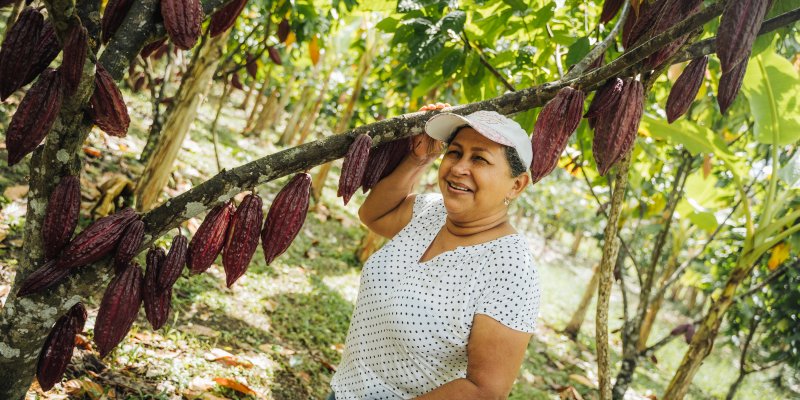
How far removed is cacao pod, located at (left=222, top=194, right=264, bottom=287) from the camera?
94cm

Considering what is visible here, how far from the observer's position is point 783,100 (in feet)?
6.52

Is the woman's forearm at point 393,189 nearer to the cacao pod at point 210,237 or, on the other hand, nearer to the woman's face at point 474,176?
the woman's face at point 474,176

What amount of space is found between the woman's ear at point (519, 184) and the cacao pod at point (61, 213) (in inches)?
34.2

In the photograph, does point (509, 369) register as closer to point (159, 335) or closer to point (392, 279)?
point (392, 279)

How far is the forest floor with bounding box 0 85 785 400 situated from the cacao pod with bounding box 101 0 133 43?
1.21 metres

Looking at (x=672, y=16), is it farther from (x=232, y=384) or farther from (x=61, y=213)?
(x=232, y=384)

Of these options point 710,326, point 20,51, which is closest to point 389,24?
point 20,51

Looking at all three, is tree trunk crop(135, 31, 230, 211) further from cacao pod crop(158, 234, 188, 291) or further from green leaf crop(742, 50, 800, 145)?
green leaf crop(742, 50, 800, 145)

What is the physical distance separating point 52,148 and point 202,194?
24cm

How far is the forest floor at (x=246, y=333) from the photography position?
6.50 feet

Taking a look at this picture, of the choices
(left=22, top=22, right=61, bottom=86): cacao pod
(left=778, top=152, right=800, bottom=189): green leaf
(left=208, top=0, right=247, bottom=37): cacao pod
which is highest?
(left=778, top=152, right=800, bottom=189): green leaf

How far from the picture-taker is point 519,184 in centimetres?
129

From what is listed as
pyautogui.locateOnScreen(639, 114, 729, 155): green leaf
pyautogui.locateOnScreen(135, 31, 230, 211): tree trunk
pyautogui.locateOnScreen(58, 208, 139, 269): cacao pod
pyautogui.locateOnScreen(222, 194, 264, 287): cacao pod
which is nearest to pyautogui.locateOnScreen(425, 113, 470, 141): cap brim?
pyautogui.locateOnScreen(222, 194, 264, 287): cacao pod

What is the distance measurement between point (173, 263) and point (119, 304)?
10cm
